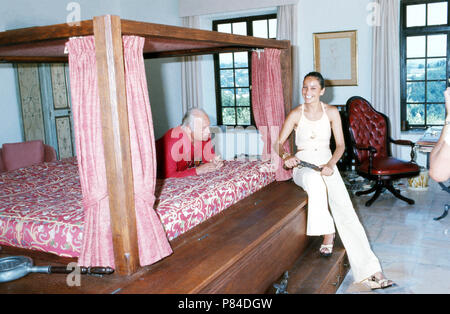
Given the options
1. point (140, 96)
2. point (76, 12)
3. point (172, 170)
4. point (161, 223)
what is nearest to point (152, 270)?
point (161, 223)

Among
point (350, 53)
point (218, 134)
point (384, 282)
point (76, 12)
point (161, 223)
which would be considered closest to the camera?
point (161, 223)

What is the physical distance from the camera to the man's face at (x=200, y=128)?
3.93m

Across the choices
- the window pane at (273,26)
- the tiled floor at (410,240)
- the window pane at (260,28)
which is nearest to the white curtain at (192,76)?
the window pane at (260,28)

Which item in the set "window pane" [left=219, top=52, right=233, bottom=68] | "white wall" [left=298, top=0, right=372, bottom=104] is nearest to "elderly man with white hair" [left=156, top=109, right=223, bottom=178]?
"white wall" [left=298, top=0, right=372, bottom=104]

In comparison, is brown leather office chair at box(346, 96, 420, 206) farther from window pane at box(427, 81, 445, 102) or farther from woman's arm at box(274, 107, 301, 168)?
woman's arm at box(274, 107, 301, 168)

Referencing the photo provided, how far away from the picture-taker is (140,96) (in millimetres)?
2383

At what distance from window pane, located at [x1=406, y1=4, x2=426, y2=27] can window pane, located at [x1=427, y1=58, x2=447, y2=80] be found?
65cm

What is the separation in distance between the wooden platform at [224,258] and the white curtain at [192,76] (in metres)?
5.33

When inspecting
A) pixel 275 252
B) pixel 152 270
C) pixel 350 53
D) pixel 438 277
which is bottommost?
pixel 438 277

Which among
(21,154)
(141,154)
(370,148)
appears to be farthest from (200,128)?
(21,154)

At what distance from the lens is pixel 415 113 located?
7410mm

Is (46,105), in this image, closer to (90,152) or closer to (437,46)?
(90,152)

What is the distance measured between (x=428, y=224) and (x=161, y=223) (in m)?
3.58

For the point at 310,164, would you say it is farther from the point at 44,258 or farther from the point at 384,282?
the point at 44,258
